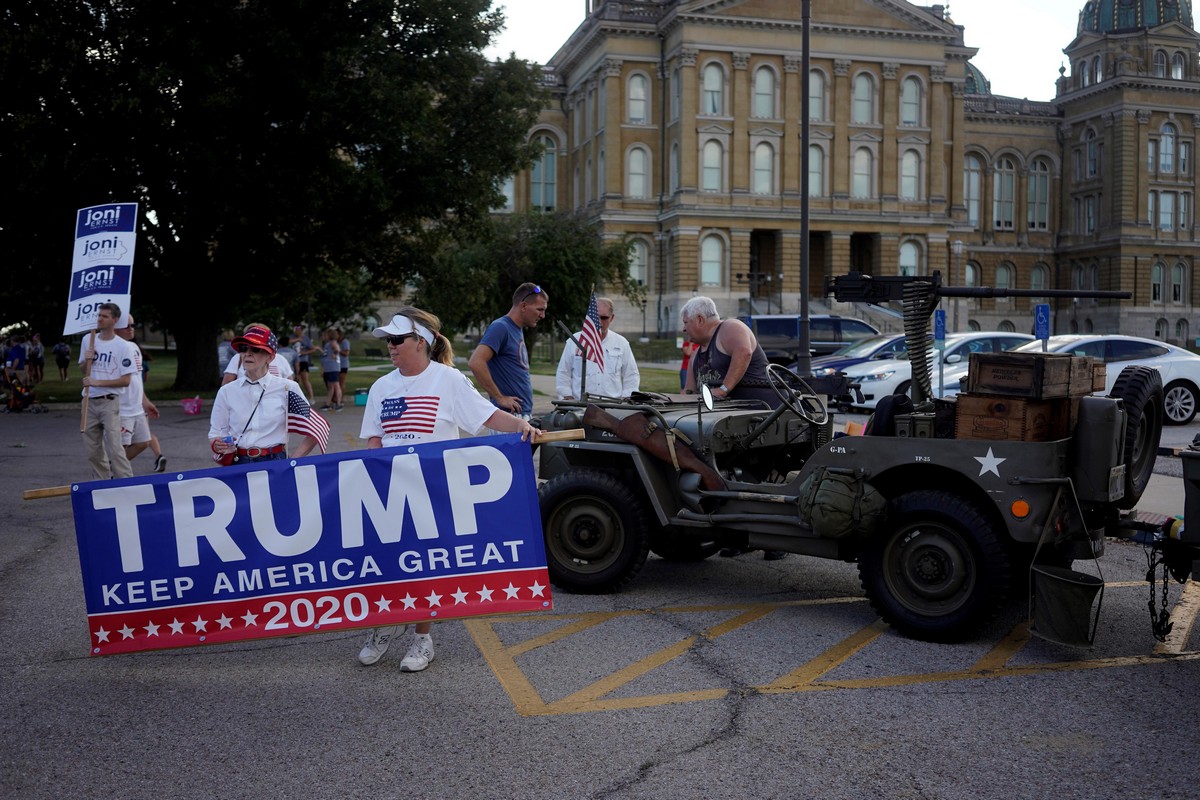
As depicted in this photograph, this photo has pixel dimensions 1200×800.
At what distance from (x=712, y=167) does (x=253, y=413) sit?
6662cm

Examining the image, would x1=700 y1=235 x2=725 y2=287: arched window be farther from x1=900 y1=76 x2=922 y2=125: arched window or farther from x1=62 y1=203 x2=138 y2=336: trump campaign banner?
x1=62 y1=203 x2=138 y2=336: trump campaign banner

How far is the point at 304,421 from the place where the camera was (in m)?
7.08

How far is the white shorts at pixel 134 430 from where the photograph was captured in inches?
429

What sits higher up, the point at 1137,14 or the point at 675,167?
the point at 1137,14

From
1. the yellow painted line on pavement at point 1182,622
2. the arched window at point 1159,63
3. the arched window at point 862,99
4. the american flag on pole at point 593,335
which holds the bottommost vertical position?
the yellow painted line on pavement at point 1182,622

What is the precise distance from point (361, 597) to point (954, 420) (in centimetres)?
337

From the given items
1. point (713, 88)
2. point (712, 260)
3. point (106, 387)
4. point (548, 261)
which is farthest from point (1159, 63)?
point (106, 387)

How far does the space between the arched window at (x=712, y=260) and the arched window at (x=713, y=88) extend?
7.78m

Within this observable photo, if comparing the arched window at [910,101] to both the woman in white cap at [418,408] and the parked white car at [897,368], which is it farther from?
the woman in white cap at [418,408]

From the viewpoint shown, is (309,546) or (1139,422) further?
(1139,422)

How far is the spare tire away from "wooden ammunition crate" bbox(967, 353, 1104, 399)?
0.77 ft

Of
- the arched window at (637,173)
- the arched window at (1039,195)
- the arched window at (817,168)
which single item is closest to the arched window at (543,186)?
the arched window at (637,173)

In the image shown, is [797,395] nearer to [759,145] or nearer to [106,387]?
[106,387]

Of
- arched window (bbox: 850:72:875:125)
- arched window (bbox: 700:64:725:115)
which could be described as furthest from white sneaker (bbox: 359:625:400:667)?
arched window (bbox: 850:72:875:125)
